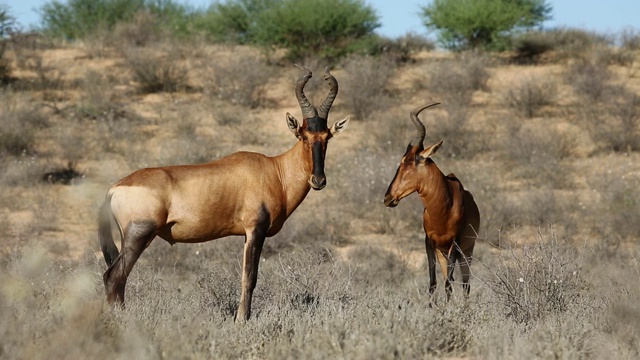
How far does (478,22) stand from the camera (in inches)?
1156

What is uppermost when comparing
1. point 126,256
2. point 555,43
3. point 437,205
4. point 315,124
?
point 315,124

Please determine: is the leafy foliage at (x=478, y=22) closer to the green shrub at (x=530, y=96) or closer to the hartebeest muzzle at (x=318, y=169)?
the green shrub at (x=530, y=96)

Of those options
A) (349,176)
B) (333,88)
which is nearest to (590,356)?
(333,88)

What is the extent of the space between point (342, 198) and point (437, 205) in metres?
7.68

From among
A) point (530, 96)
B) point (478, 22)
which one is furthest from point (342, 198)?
point (478, 22)

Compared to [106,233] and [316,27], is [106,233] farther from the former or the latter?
[316,27]

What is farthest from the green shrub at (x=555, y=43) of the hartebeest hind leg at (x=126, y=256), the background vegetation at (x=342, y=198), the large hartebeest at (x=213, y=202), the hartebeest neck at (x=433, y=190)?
the hartebeest hind leg at (x=126, y=256)

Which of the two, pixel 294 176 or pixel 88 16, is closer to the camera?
pixel 294 176

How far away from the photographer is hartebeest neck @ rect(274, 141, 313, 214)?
30.5ft

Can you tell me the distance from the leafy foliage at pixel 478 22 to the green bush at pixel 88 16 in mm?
8742

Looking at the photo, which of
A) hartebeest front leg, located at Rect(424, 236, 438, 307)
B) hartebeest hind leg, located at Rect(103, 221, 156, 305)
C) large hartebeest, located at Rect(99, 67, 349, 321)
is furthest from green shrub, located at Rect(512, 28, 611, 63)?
hartebeest hind leg, located at Rect(103, 221, 156, 305)

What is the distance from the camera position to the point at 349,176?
18.8 m

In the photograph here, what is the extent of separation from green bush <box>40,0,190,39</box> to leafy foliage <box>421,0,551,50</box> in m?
8.74

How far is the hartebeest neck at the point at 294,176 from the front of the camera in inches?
366
